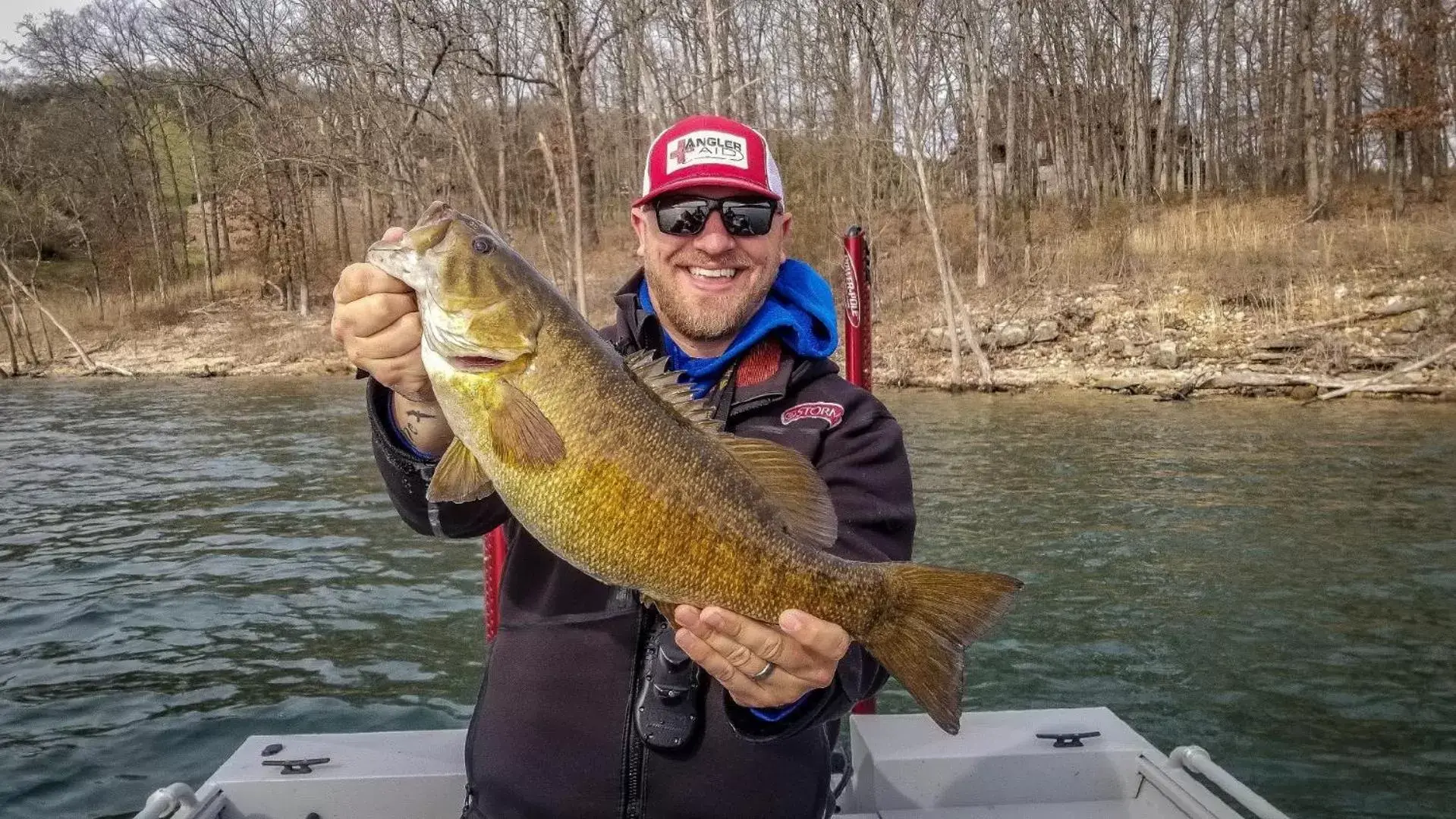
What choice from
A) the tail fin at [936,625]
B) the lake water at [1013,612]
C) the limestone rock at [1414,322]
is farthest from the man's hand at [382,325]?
the limestone rock at [1414,322]

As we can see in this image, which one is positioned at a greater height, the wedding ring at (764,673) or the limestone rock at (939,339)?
the wedding ring at (764,673)

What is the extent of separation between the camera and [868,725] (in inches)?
156

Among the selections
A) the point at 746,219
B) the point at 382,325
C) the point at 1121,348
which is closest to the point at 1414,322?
the point at 1121,348

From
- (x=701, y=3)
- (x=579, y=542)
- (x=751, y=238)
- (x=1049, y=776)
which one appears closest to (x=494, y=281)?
(x=579, y=542)

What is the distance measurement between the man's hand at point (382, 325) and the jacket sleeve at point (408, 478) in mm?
186

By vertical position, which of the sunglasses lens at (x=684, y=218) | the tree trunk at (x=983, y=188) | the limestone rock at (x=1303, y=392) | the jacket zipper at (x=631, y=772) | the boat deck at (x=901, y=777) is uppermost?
the tree trunk at (x=983, y=188)

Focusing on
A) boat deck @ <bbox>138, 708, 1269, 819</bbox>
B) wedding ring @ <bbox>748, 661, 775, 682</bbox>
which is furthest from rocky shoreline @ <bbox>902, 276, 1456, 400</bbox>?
wedding ring @ <bbox>748, 661, 775, 682</bbox>

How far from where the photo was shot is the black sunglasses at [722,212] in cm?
318

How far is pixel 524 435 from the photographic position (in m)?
2.28

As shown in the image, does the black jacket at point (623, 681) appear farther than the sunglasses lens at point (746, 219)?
No

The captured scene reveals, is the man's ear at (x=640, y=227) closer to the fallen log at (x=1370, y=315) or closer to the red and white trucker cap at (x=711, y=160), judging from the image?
the red and white trucker cap at (x=711, y=160)

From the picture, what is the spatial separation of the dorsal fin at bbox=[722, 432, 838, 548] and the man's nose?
35.2 inches

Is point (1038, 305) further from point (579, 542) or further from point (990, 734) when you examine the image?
point (579, 542)

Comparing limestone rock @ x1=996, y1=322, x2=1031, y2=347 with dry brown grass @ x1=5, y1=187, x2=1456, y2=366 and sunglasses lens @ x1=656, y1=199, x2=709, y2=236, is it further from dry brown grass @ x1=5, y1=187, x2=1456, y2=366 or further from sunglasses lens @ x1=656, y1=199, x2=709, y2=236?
sunglasses lens @ x1=656, y1=199, x2=709, y2=236
